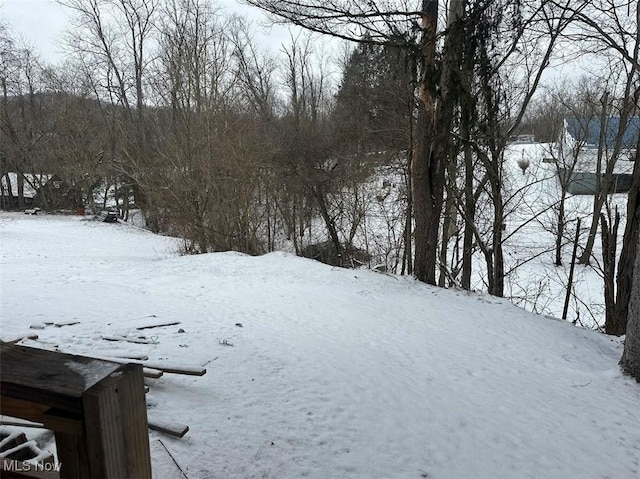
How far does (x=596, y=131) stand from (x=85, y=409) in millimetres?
21641

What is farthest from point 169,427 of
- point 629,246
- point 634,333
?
point 629,246

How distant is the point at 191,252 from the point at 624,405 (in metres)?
13.5

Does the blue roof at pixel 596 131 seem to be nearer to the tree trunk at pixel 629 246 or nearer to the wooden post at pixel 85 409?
the tree trunk at pixel 629 246

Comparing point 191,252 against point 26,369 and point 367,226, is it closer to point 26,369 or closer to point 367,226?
point 367,226

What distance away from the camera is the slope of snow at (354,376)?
9.37 feet

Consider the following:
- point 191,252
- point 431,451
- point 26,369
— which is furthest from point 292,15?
point 191,252

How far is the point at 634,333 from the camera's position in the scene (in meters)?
4.58

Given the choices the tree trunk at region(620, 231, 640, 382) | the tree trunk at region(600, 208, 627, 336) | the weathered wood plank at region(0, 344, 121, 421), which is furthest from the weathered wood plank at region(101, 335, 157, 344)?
the tree trunk at region(600, 208, 627, 336)

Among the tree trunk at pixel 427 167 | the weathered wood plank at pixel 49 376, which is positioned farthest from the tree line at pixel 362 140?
the weathered wood plank at pixel 49 376

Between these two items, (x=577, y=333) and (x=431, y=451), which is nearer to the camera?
(x=431, y=451)

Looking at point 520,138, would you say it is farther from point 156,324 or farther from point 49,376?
point 49,376

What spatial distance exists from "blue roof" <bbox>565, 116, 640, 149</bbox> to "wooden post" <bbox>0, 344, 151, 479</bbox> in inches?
703

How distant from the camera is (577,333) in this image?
23.3ft

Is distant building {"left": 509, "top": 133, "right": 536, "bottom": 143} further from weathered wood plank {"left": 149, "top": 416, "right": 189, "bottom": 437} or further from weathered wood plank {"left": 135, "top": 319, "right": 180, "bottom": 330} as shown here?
weathered wood plank {"left": 149, "top": 416, "right": 189, "bottom": 437}
